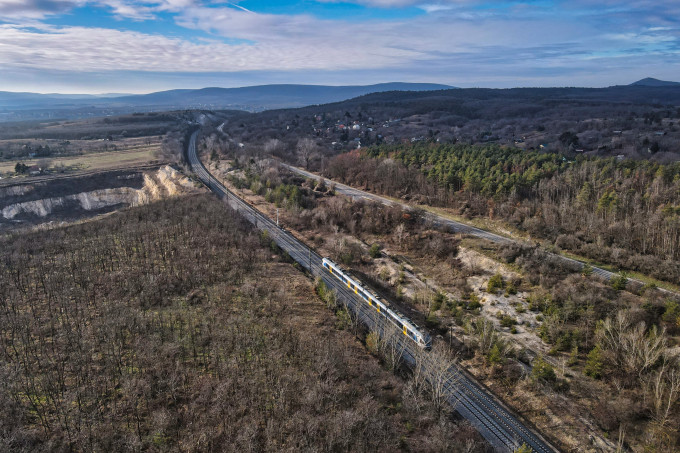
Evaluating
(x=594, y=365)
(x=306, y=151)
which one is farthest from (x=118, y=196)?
(x=594, y=365)

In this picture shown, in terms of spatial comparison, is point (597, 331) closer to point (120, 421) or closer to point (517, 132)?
point (120, 421)

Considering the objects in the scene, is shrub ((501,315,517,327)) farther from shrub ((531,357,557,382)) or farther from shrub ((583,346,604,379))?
shrub ((583,346,604,379))

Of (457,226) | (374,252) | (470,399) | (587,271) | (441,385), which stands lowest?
(470,399)

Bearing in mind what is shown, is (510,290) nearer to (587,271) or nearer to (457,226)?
(587,271)

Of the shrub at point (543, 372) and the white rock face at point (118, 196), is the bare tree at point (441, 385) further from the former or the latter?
the white rock face at point (118, 196)

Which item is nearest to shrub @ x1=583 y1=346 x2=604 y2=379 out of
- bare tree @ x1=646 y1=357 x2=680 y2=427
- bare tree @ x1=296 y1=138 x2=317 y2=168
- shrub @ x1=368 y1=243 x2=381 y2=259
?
bare tree @ x1=646 y1=357 x2=680 y2=427

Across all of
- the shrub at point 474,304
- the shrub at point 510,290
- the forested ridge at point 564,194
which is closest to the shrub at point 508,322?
the shrub at point 474,304
